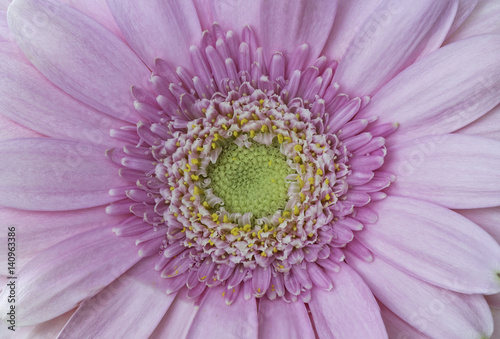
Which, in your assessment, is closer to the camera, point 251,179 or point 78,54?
point 78,54

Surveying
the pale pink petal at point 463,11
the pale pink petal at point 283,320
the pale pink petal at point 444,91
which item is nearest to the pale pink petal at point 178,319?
the pale pink petal at point 283,320

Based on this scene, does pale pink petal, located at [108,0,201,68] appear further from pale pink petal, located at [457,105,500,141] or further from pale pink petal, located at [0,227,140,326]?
pale pink petal, located at [457,105,500,141]

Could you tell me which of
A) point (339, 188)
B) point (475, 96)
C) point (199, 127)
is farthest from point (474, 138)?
point (199, 127)

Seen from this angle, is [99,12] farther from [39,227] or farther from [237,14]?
[39,227]

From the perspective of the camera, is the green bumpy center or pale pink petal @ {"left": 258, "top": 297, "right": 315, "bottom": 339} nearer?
pale pink petal @ {"left": 258, "top": 297, "right": 315, "bottom": 339}

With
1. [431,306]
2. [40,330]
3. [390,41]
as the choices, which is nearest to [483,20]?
[390,41]

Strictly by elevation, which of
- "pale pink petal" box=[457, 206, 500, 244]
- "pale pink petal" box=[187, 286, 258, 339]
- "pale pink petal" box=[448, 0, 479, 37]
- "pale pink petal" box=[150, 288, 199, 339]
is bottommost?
"pale pink petal" box=[150, 288, 199, 339]

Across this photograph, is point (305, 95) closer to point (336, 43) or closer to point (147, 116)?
point (336, 43)

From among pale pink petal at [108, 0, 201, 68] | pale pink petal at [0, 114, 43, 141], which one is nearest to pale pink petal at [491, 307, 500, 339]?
pale pink petal at [108, 0, 201, 68]

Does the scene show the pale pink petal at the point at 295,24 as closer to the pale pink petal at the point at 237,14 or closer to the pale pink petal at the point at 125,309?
the pale pink petal at the point at 237,14
